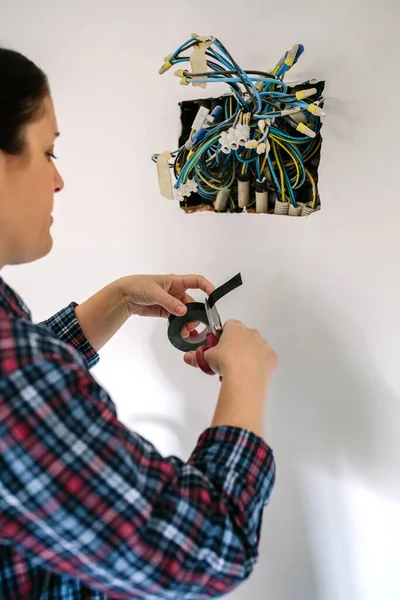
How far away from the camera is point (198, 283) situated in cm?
84

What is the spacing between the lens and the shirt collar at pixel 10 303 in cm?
53

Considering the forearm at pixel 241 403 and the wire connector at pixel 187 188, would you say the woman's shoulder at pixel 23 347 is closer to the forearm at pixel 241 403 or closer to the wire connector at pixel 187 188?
the forearm at pixel 241 403

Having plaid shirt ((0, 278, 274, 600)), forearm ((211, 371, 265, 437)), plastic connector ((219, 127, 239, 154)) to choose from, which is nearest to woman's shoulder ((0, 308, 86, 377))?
plaid shirt ((0, 278, 274, 600))

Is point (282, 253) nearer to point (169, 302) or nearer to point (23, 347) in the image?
point (169, 302)

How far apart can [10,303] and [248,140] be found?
1.53 ft

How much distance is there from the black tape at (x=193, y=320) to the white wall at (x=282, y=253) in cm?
9

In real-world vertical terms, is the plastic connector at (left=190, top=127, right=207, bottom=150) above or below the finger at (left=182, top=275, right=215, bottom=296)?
above

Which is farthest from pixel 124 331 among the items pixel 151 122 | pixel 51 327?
pixel 151 122

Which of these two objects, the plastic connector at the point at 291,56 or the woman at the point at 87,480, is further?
the plastic connector at the point at 291,56

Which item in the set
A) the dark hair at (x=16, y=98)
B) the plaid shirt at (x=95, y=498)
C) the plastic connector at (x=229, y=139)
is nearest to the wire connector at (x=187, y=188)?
the plastic connector at (x=229, y=139)

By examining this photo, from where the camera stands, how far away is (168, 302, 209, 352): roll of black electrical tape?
2.69 ft

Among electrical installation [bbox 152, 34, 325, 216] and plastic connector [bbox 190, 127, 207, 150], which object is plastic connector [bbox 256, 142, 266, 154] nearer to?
electrical installation [bbox 152, 34, 325, 216]

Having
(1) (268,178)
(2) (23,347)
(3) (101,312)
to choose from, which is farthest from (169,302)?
(2) (23,347)

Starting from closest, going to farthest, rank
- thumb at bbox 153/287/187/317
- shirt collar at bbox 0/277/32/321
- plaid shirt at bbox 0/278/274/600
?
plaid shirt at bbox 0/278/274/600 < shirt collar at bbox 0/277/32/321 < thumb at bbox 153/287/187/317
